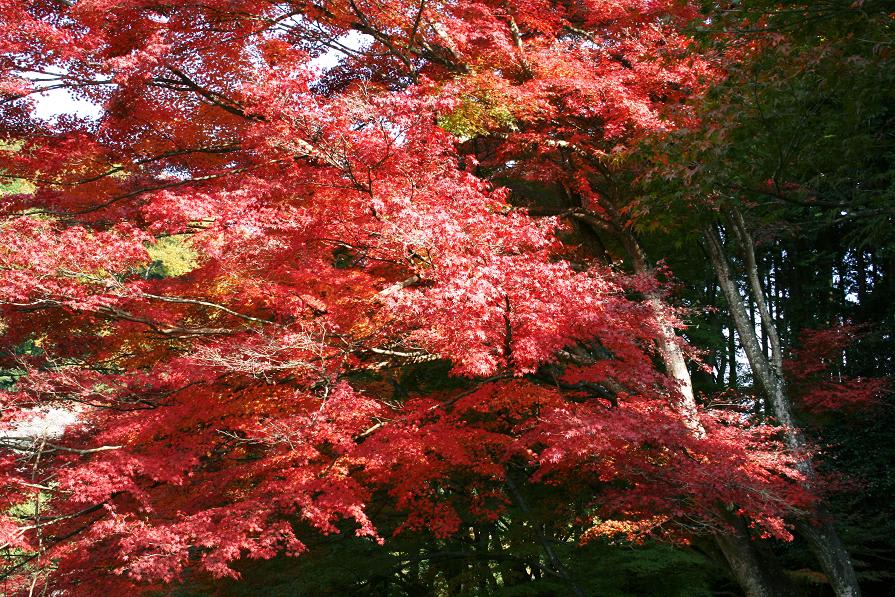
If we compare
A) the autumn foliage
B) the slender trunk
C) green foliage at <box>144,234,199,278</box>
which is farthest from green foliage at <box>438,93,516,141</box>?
green foliage at <box>144,234,199,278</box>

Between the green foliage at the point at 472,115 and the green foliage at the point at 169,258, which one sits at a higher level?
the green foliage at the point at 169,258

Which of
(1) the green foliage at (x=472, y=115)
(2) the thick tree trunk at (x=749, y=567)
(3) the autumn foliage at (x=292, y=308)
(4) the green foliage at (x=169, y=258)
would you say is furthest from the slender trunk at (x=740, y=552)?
(4) the green foliage at (x=169, y=258)

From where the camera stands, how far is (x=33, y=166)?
8250 mm

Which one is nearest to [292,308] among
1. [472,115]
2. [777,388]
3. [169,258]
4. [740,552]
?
[472,115]

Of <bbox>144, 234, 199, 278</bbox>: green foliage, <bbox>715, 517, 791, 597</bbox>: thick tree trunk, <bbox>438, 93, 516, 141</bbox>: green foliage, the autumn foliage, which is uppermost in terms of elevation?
<bbox>144, 234, 199, 278</bbox>: green foliage

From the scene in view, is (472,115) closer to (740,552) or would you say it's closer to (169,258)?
(740,552)

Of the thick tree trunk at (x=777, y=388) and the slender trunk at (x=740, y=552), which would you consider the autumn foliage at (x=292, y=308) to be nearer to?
the slender trunk at (x=740, y=552)

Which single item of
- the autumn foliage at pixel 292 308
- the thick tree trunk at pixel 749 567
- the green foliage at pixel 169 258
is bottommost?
the thick tree trunk at pixel 749 567

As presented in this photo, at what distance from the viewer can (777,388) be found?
905 centimetres

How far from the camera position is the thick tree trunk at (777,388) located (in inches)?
314

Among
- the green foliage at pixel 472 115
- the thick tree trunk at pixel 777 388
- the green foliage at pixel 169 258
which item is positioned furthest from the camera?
the green foliage at pixel 169 258

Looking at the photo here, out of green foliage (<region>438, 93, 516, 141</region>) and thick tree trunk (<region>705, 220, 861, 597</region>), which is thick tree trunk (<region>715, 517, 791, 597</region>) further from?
green foliage (<region>438, 93, 516, 141</region>)

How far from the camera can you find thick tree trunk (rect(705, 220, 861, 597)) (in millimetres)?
7979

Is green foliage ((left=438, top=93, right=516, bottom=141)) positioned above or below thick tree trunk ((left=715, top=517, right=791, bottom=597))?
above
